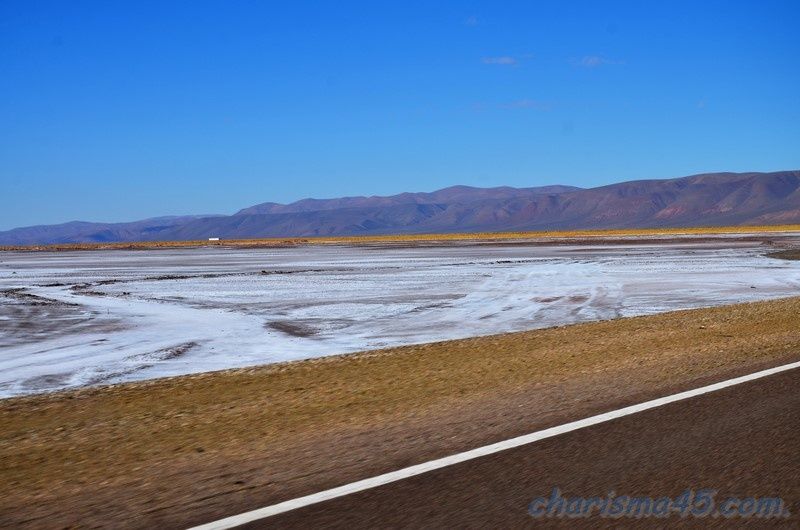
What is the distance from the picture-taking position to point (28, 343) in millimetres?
16641

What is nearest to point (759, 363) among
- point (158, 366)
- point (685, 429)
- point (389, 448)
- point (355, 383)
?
point (685, 429)

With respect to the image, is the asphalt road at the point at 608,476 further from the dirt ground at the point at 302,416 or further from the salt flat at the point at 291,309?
the salt flat at the point at 291,309

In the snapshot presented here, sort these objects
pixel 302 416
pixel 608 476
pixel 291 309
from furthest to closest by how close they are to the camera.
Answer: pixel 291 309 < pixel 302 416 < pixel 608 476

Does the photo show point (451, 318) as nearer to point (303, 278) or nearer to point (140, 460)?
point (140, 460)

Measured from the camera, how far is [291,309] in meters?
22.6

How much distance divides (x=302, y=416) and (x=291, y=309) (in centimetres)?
1464

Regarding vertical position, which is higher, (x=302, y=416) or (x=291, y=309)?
(x=302, y=416)

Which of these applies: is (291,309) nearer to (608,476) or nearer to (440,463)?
(440,463)

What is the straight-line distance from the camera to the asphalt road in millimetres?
4863

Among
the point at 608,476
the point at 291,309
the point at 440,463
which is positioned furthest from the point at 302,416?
the point at 291,309

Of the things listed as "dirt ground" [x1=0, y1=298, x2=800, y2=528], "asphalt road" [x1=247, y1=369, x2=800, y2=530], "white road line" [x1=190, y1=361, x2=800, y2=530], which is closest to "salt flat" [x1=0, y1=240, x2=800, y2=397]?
"dirt ground" [x1=0, y1=298, x2=800, y2=528]

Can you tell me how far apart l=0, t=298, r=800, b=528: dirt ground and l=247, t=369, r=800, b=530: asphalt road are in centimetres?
49

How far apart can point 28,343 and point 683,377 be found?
40.5 feet

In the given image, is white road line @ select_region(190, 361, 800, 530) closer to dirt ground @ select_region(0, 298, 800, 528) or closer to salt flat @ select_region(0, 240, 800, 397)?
dirt ground @ select_region(0, 298, 800, 528)
